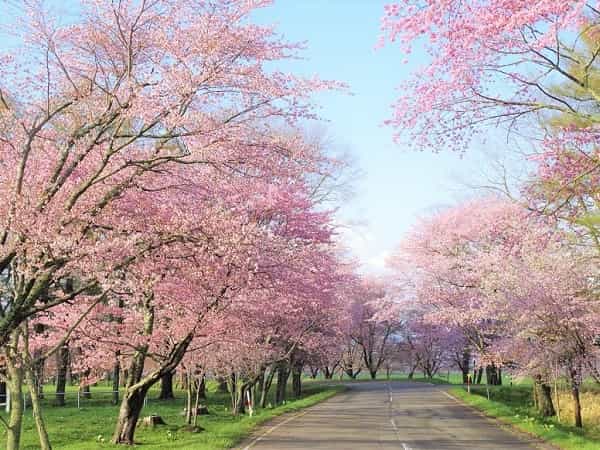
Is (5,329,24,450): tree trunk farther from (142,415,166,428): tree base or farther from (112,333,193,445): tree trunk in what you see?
(142,415,166,428): tree base

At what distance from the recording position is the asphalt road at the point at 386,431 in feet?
52.0

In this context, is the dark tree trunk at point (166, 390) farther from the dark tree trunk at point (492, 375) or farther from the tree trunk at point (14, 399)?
the tree trunk at point (14, 399)

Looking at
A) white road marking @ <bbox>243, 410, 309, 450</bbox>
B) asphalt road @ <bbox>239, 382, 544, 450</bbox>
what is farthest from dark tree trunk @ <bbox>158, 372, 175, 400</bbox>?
white road marking @ <bbox>243, 410, 309, 450</bbox>

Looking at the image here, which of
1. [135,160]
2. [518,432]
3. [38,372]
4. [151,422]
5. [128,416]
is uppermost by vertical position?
[135,160]

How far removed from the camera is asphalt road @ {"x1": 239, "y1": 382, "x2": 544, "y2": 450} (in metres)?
15.8

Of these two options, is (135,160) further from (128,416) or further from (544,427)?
(544,427)

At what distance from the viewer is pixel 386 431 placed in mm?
19312

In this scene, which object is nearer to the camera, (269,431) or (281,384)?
(269,431)

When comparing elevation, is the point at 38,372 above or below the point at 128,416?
above

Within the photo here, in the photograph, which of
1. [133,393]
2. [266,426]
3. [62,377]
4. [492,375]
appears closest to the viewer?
[133,393]

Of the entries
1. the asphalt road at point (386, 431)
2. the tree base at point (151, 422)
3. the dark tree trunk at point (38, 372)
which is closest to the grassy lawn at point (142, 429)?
the tree base at point (151, 422)

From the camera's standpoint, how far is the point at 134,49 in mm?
10641

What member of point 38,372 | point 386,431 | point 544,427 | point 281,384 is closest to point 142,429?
point 386,431

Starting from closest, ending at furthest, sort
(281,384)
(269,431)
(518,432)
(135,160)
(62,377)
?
(135,160) < (518,432) < (269,431) < (62,377) < (281,384)
